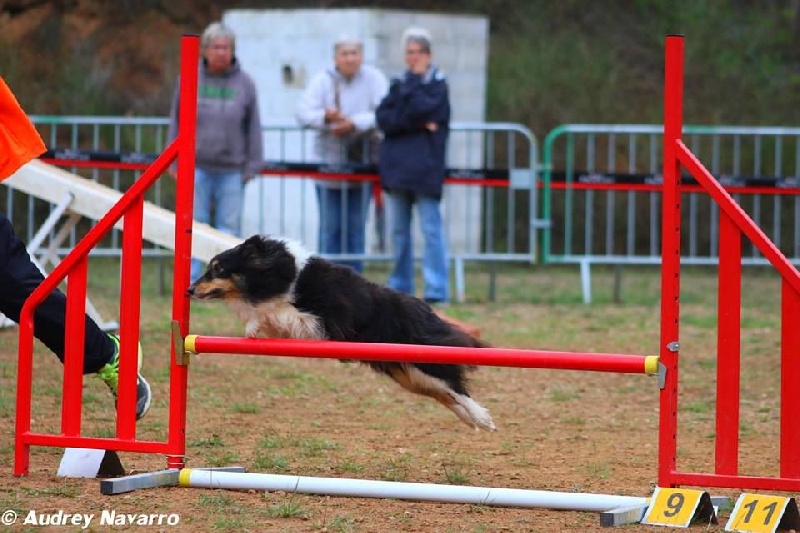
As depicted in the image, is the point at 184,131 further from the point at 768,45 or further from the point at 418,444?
the point at 768,45

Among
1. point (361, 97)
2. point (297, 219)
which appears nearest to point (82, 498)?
point (361, 97)

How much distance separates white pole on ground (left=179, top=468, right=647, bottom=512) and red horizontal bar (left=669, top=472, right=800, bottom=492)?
0.48ft

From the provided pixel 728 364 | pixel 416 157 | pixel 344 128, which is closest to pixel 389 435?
pixel 728 364

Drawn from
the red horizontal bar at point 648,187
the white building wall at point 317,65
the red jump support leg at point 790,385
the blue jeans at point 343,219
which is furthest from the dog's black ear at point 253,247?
the white building wall at point 317,65

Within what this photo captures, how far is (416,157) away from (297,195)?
9.98 feet

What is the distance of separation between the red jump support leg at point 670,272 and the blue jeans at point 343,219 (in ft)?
21.2

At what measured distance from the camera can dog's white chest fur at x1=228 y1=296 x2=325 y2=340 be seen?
194 inches

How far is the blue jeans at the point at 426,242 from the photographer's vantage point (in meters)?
9.92

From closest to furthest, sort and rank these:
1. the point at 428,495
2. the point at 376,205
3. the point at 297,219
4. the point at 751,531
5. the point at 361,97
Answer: the point at 751,531
the point at 428,495
the point at 361,97
the point at 376,205
the point at 297,219

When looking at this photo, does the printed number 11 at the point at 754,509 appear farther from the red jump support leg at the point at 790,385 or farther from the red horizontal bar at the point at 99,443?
the red horizontal bar at the point at 99,443

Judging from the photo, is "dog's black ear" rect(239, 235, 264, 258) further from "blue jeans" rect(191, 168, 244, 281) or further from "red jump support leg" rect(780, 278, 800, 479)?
"blue jeans" rect(191, 168, 244, 281)

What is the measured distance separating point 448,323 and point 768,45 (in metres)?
12.7

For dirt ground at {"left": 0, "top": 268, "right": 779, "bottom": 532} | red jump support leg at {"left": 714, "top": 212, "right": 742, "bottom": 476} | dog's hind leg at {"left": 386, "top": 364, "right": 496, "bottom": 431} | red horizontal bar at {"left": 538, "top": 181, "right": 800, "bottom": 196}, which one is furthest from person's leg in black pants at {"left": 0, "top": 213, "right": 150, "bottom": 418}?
red horizontal bar at {"left": 538, "top": 181, "right": 800, "bottom": 196}

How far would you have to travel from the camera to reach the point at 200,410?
614 centimetres
